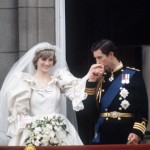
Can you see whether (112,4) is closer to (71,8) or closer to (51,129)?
(71,8)

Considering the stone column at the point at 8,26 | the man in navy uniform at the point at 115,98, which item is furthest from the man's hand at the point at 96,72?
the stone column at the point at 8,26

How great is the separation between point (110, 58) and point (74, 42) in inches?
83.2

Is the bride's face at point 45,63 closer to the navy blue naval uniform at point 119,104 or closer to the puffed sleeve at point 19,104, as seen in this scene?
the puffed sleeve at point 19,104

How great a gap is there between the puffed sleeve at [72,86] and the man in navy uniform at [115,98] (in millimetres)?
186

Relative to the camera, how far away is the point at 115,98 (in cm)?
959

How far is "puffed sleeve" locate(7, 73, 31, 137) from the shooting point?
32.0 ft

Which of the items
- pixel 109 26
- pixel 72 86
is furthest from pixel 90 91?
A: pixel 109 26

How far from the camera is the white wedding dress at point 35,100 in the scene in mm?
9758

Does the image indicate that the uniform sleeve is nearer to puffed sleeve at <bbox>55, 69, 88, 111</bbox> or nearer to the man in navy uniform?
the man in navy uniform

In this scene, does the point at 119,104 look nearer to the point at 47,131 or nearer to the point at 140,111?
the point at 140,111

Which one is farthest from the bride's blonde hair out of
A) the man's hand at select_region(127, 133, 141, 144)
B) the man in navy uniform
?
the man's hand at select_region(127, 133, 141, 144)

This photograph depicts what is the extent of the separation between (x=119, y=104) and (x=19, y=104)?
1.12 metres

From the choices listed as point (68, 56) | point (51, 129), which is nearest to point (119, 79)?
point (51, 129)

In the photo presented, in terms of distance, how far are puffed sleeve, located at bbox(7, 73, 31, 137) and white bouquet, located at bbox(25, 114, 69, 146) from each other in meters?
0.15
